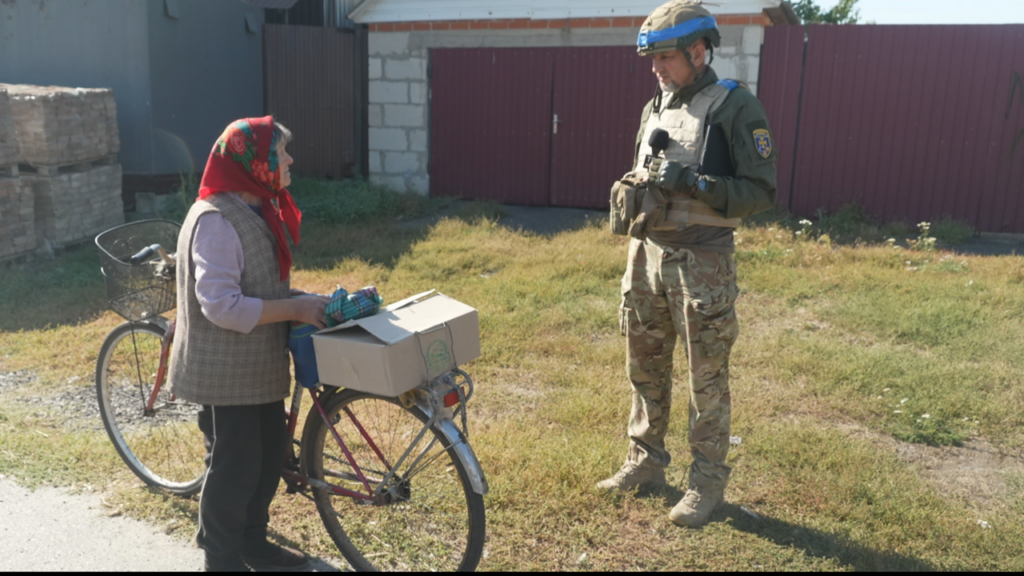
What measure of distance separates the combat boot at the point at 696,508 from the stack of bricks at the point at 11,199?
671 centimetres

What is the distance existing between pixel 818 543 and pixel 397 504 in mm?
1714

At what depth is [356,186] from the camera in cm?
1162

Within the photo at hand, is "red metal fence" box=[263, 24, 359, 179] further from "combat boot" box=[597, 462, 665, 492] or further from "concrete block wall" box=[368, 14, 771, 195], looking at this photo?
"combat boot" box=[597, 462, 665, 492]

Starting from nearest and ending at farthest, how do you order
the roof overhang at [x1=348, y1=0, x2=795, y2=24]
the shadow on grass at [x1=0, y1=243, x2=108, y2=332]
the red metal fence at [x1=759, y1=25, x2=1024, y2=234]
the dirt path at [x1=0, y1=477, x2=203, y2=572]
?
the dirt path at [x1=0, y1=477, x2=203, y2=572], the shadow on grass at [x1=0, y1=243, x2=108, y2=332], the red metal fence at [x1=759, y1=25, x2=1024, y2=234], the roof overhang at [x1=348, y1=0, x2=795, y2=24]

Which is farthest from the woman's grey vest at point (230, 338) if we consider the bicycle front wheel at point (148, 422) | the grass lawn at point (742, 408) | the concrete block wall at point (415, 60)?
the concrete block wall at point (415, 60)

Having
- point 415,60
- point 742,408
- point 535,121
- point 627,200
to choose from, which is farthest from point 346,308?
point 415,60

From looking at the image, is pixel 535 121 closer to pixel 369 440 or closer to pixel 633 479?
pixel 633 479

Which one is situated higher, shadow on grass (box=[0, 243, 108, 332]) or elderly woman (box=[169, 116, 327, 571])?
elderly woman (box=[169, 116, 327, 571])

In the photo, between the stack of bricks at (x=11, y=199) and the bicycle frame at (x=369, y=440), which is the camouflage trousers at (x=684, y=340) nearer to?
the bicycle frame at (x=369, y=440)

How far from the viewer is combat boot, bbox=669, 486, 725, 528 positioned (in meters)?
3.47

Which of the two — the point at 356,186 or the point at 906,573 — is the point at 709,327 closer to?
the point at 906,573

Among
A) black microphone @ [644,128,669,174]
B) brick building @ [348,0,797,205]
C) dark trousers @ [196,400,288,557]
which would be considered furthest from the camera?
brick building @ [348,0,797,205]

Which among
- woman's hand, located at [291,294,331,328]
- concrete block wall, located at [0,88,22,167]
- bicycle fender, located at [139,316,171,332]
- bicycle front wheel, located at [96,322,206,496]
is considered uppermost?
concrete block wall, located at [0,88,22,167]

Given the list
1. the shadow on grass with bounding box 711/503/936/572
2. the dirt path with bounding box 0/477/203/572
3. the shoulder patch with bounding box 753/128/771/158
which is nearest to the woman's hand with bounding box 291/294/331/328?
the dirt path with bounding box 0/477/203/572
